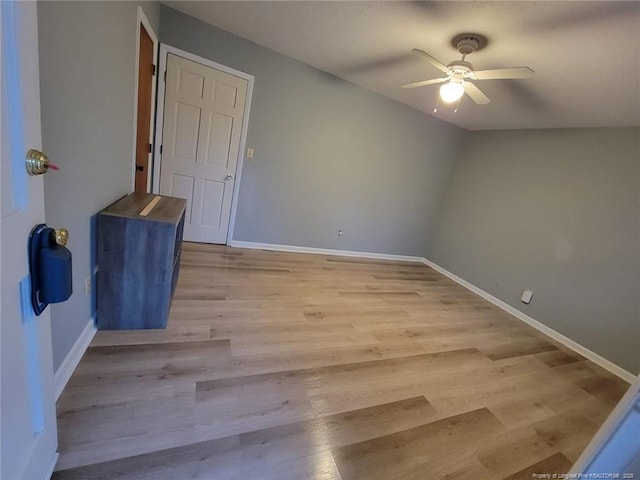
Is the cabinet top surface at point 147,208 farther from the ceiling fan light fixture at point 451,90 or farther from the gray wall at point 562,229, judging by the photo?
the gray wall at point 562,229

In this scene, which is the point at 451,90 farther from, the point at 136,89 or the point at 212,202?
the point at 212,202

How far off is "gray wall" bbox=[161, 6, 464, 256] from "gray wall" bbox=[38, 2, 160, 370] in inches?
57.2

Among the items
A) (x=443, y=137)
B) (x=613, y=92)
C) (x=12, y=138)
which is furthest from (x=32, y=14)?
(x=443, y=137)

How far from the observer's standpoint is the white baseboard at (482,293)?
2680 mm

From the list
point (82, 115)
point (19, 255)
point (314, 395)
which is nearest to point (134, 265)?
point (82, 115)

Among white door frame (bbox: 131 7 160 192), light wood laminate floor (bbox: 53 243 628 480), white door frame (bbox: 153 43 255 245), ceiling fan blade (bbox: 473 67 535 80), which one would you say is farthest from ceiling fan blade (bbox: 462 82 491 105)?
white door frame (bbox: 131 7 160 192)

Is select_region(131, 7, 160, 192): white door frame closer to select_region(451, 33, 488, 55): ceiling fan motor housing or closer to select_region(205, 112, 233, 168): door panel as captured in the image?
select_region(205, 112, 233, 168): door panel

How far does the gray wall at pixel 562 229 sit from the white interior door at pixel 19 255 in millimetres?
4126

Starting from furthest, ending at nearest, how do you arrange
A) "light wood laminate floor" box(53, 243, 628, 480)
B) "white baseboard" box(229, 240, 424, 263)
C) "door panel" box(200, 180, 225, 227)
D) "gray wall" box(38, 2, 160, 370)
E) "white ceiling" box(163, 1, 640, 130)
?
"white baseboard" box(229, 240, 424, 263)
"door panel" box(200, 180, 225, 227)
"white ceiling" box(163, 1, 640, 130)
"light wood laminate floor" box(53, 243, 628, 480)
"gray wall" box(38, 2, 160, 370)

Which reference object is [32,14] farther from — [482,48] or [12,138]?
[482,48]

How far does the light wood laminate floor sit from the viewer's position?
1.24 metres

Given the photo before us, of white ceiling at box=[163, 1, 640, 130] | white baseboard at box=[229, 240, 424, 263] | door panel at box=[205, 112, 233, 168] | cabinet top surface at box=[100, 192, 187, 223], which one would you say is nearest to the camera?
white ceiling at box=[163, 1, 640, 130]

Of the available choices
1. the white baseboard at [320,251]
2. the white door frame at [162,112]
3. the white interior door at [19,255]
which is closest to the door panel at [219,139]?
the white door frame at [162,112]

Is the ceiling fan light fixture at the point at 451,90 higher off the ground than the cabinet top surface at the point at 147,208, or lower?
higher
